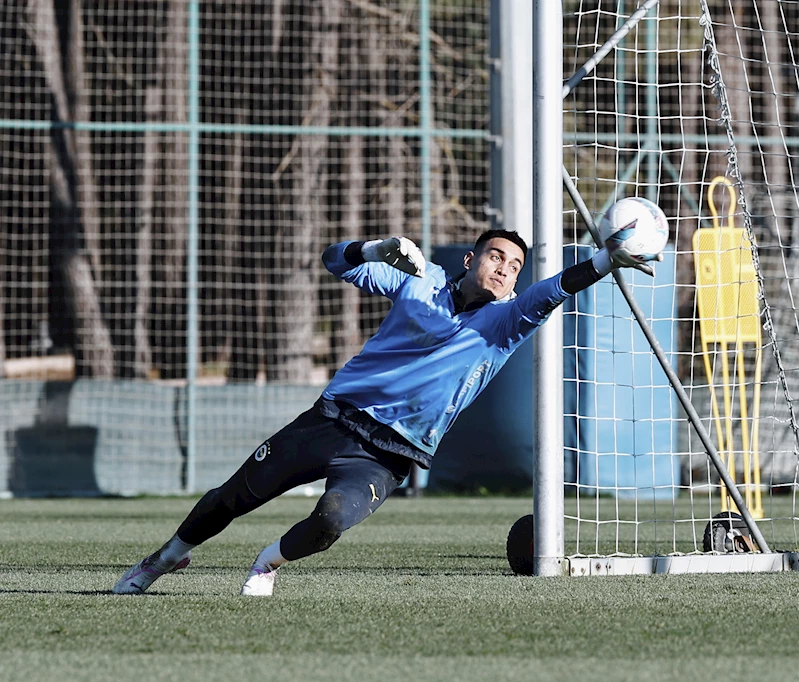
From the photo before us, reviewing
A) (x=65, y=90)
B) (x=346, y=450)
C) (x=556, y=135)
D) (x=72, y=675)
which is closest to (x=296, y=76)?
(x=65, y=90)

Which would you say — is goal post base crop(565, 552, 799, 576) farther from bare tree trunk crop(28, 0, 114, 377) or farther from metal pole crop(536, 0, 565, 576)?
bare tree trunk crop(28, 0, 114, 377)

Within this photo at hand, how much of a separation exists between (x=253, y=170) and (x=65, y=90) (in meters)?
2.51

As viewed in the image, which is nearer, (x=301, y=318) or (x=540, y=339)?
(x=540, y=339)

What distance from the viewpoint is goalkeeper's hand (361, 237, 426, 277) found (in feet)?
18.2

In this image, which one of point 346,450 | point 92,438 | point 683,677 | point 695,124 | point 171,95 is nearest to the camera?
point 683,677

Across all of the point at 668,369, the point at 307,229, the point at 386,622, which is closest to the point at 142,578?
the point at 386,622

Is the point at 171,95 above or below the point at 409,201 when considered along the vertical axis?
above

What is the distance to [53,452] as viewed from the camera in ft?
45.1

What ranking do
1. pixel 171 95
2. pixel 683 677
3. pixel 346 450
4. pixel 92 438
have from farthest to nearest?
pixel 171 95 → pixel 92 438 → pixel 346 450 → pixel 683 677

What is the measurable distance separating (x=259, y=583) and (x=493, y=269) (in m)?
1.55

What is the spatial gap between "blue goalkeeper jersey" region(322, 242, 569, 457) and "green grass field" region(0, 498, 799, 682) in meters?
0.73

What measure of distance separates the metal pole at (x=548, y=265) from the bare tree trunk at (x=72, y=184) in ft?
35.1

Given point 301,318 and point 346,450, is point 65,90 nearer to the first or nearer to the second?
point 301,318

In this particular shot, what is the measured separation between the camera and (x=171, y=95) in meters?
17.4
